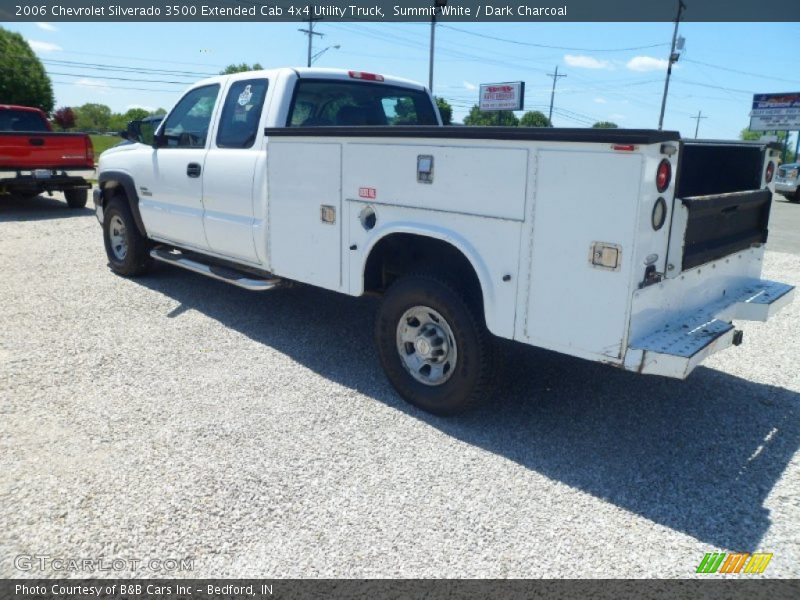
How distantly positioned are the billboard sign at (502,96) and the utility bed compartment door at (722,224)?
40.5 m

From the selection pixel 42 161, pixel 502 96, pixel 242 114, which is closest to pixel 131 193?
pixel 242 114

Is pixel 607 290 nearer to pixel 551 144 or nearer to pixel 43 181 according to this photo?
pixel 551 144

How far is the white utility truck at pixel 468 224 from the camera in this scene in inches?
120

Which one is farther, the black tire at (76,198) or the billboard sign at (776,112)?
the billboard sign at (776,112)

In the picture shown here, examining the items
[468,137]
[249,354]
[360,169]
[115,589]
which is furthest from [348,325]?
[115,589]

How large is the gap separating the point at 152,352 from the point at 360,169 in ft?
7.57

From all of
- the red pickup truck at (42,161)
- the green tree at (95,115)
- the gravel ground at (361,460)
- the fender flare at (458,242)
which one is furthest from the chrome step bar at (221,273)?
the green tree at (95,115)

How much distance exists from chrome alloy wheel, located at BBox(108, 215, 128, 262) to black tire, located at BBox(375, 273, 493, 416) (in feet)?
14.6

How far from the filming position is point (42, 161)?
12.5 metres

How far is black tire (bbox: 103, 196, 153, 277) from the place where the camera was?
7070 mm

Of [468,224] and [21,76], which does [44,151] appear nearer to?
[468,224]

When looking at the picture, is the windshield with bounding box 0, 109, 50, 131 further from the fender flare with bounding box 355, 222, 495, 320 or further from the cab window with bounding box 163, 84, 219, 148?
the fender flare with bounding box 355, 222, 495, 320
